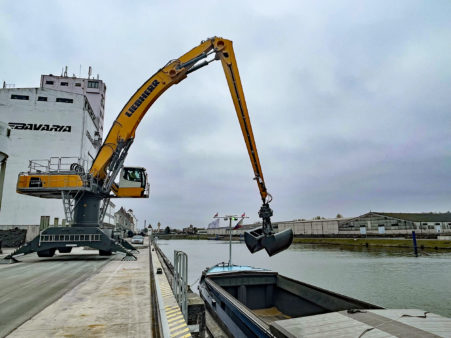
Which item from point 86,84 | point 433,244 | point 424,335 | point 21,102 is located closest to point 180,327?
point 424,335

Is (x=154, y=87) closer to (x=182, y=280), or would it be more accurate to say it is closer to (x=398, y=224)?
(x=182, y=280)

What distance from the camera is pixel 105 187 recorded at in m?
17.2

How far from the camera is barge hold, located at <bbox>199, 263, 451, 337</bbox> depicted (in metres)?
3.59

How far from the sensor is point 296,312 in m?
9.40

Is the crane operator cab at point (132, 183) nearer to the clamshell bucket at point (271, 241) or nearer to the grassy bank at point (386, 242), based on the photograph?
→ the clamshell bucket at point (271, 241)

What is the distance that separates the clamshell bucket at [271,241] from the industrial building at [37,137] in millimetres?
31232

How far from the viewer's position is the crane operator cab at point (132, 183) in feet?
60.6

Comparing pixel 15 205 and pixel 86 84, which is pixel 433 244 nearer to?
pixel 15 205

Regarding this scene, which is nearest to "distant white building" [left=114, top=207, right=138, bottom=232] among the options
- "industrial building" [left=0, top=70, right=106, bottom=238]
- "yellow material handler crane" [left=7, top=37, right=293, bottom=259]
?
"industrial building" [left=0, top=70, right=106, bottom=238]

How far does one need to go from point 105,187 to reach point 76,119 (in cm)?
2717

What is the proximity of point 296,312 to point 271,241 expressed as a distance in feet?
9.45

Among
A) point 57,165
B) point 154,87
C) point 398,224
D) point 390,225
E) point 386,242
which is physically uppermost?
point 154,87

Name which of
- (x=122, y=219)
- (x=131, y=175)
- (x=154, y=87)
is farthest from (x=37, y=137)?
(x=122, y=219)

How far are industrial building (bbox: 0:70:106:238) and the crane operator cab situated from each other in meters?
18.7
